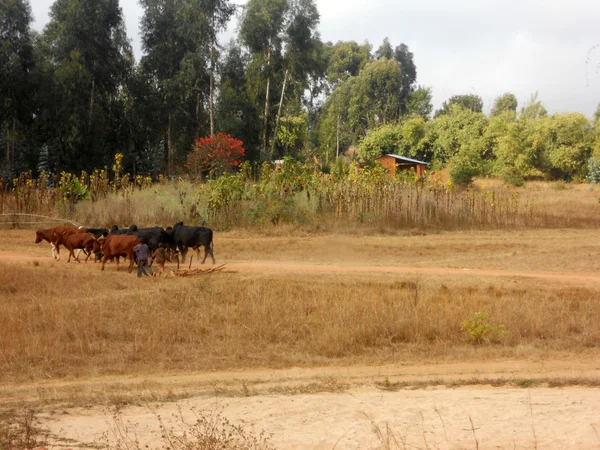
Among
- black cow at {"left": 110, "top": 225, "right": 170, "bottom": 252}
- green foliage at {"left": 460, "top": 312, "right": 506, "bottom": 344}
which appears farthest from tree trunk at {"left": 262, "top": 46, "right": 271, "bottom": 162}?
green foliage at {"left": 460, "top": 312, "right": 506, "bottom": 344}

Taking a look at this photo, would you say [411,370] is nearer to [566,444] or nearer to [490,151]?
[566,444]

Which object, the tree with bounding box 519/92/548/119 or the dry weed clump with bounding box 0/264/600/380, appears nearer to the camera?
the dry weed clump with bounding box 0/264/600/380

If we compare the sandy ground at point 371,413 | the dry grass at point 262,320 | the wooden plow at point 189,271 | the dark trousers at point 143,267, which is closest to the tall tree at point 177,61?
the wooden plow at point 189,271

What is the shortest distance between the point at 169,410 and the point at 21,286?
7.02 m

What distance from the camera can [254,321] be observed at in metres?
11.6

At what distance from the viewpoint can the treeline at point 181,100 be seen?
31.9 metres

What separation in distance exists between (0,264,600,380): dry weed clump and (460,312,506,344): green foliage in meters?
0.13

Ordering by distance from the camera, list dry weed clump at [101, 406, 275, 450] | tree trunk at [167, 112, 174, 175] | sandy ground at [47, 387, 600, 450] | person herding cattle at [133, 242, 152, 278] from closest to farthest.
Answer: dry weed clump at [101, 406, 275, 450], sandy ground at [47, 387, 600, 450], person herding cattle at [133, 242, 152, 278], tree trunk at [167, 112, 174, 175]

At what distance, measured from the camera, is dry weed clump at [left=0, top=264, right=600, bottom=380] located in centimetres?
1013

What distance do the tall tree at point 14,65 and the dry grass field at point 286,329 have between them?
17.2 metres

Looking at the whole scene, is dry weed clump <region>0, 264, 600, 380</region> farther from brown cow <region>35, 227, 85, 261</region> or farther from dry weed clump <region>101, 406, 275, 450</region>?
dry weed clump <region>101, 406, 275, 450</region>

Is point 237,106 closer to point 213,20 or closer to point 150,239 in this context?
point 213,20

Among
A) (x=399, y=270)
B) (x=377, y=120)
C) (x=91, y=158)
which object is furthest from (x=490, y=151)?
(x=399, y=270)

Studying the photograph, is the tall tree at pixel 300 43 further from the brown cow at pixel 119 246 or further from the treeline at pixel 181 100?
the brown cow at pixel 119 246
